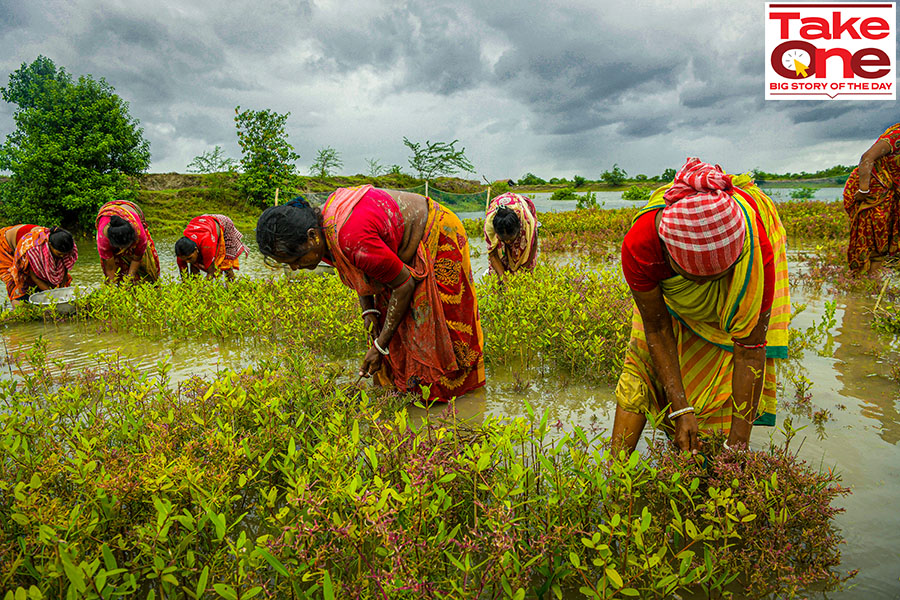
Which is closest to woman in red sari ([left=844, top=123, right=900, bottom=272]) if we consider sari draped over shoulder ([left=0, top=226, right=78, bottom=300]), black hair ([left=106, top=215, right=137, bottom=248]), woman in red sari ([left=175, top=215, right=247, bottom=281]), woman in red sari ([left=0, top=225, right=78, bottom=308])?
woman in red sari ([left=175, top=215, right=247, bottom=281])

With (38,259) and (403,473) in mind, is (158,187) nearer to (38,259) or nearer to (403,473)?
(38,259)

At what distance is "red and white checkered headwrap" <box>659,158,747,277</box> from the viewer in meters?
1.72

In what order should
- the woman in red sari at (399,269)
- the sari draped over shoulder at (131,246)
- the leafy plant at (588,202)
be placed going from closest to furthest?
1. the woman in red sari at (399,269)
2. the sari draped over shoulder at (131,246)
3. the leafy plant at (588,202)

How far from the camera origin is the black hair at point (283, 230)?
8.75ft

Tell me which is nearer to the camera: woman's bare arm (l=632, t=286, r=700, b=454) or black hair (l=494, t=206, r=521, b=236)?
woman's bare arm (l=632, t=286, r=700, b=454)

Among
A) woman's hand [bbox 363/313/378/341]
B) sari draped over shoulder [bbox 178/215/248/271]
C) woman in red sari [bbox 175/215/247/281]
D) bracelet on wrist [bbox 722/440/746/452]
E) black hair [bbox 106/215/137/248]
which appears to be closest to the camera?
bracelet on wrist [bbox 722/440/746/452]

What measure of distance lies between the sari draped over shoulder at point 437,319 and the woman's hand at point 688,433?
1603 mm

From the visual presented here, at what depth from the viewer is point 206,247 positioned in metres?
7.83

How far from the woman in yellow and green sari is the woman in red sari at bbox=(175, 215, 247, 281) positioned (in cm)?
699

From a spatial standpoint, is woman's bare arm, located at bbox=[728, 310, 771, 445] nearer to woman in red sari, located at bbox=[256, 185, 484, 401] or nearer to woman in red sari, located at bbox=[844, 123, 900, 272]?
woman in red sari, located at bbox=[256, 185, 484, 401]

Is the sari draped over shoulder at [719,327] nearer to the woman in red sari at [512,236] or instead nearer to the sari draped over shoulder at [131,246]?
the woman in red sari at [512,236]

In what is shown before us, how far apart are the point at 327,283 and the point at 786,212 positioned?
15267mm

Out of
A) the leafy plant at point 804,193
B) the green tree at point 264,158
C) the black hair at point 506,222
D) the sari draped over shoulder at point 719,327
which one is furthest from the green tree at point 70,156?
the leafy plant at point 804,193

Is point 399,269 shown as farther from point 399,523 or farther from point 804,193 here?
point 804,193
